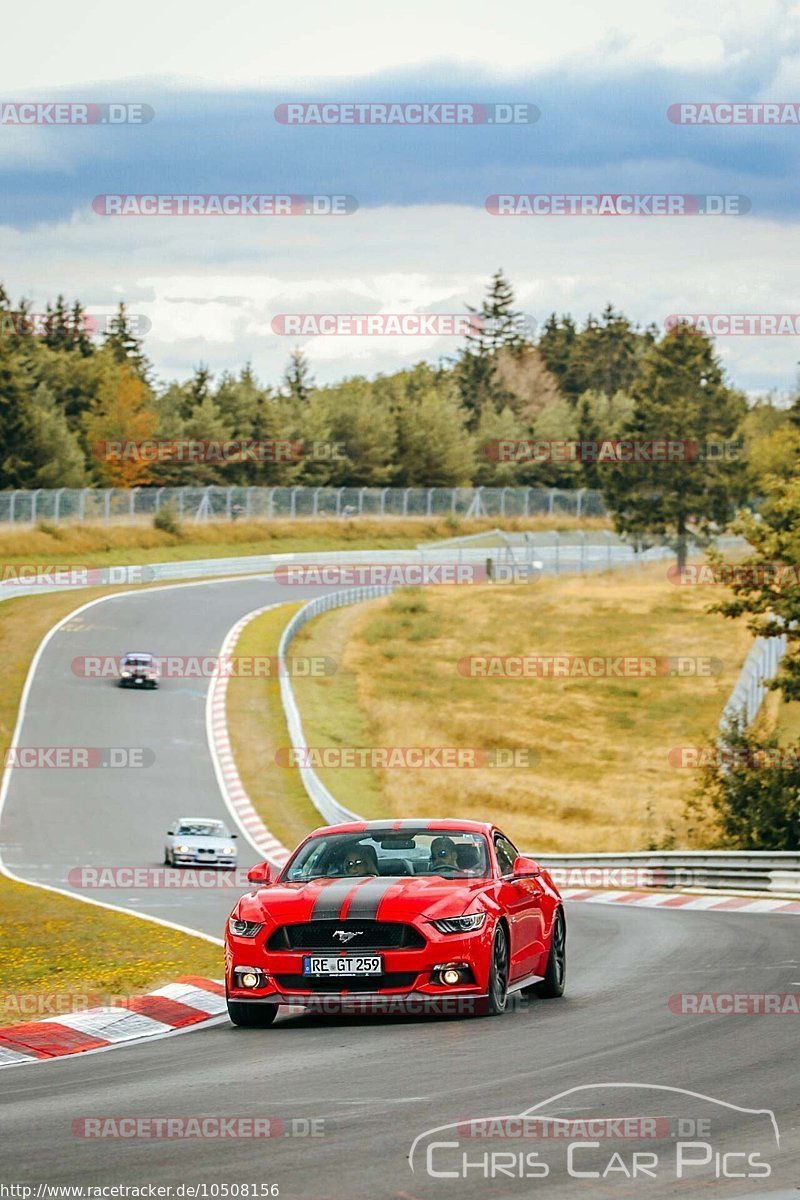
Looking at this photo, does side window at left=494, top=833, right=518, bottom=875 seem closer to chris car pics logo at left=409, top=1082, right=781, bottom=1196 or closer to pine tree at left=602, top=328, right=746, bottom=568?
chris car pics logo at left=409, top=1082, right=781, bottom=1196

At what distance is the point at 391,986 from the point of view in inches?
460

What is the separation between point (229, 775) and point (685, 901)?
1911cm

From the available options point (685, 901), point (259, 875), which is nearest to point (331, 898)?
point (259, 875)

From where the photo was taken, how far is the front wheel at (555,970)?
13.4m

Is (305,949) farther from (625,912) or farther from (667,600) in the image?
(667,600)

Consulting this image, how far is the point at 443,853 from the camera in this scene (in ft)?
42.1

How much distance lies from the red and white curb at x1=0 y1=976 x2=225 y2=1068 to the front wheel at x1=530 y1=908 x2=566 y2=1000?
92.8 inches

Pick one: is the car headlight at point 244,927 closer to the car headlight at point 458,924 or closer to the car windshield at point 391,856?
the car windshield at point 391,856

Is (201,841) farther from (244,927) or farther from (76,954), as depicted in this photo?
(244,927)

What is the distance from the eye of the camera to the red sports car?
1166cm

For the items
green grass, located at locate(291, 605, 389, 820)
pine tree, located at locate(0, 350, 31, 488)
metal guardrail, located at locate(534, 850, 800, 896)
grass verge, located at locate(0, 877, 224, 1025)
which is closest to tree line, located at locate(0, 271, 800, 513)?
pine tree, located at locate(0, 350, 31, 488)

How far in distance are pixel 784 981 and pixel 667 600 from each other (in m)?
60.3

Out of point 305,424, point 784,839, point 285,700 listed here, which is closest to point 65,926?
point 784,839

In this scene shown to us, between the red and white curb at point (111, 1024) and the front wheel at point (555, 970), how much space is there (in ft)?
7.73
